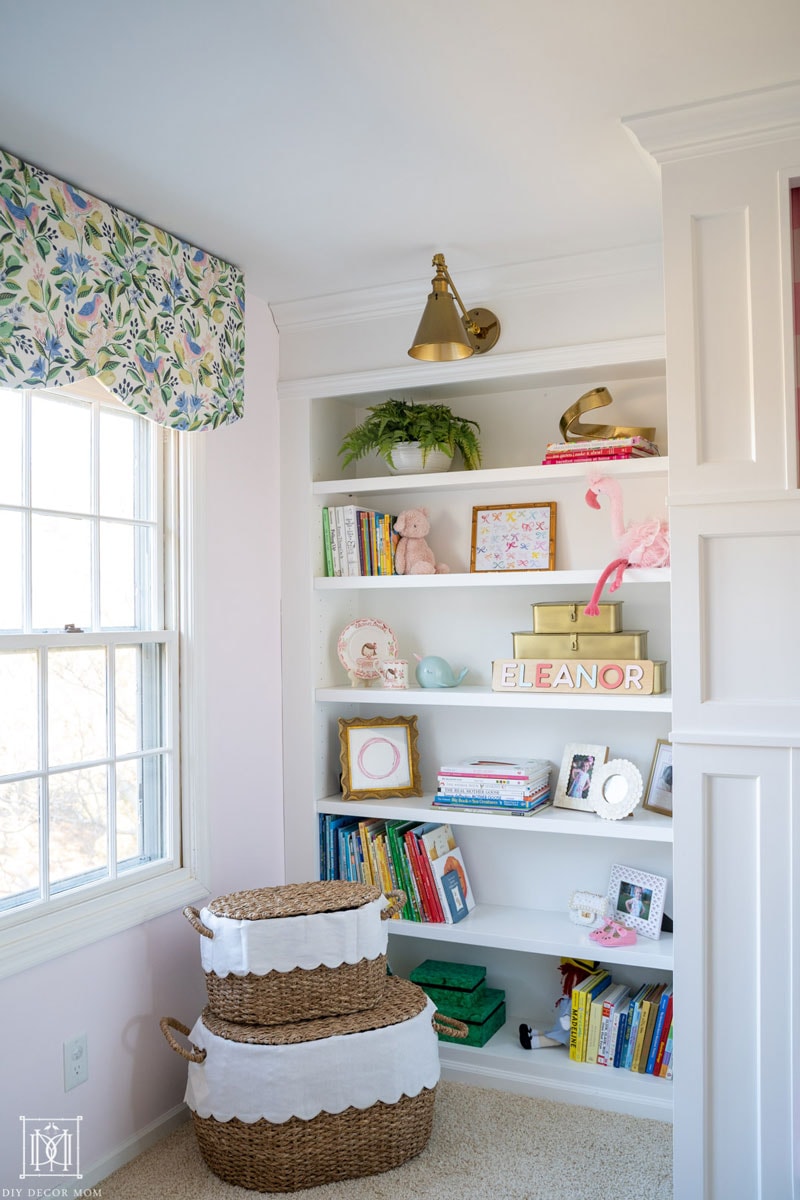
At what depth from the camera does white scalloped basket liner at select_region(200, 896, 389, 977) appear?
7.97ft

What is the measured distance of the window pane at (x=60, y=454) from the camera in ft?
7.91

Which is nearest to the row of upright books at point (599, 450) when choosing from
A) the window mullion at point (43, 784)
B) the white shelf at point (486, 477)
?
the white shelf at point (486, 477)

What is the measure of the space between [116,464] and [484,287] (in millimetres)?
1241

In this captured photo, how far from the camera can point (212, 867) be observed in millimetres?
2893

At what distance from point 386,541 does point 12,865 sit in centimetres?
154

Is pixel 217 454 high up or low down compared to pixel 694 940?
up

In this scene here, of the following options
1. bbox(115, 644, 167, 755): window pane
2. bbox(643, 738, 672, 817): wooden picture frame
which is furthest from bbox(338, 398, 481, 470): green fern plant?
bbox(643, 738, 672, 817): wooden picture frame

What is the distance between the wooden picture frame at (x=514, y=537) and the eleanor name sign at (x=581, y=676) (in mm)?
325

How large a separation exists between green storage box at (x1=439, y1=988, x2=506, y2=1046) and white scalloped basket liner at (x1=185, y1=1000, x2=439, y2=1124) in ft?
1.80

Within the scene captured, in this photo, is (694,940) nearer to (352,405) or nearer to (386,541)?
(386,541)

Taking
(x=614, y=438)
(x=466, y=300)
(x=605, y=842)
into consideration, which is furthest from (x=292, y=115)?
(x=605, y=842)

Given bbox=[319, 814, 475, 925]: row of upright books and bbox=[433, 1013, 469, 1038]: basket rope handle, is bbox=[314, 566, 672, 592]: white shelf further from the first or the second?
bbox=[433, 1013, 469, 1038]: basket rope handle

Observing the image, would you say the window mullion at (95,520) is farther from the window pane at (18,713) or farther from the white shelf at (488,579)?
the white shelf at (488,579)

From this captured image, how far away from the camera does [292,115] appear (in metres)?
2.02
